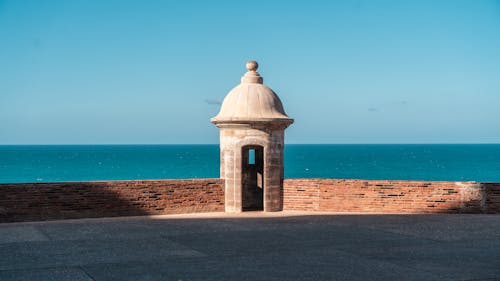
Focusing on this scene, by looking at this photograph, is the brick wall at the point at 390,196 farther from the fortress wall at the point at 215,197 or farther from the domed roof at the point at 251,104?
the domed roof at the point at 251,104

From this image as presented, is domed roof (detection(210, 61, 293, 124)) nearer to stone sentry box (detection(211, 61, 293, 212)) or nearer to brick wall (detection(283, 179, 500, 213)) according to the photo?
stone sentry box (detection(211, 61, 293, 212))

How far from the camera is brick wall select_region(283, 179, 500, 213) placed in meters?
15.8

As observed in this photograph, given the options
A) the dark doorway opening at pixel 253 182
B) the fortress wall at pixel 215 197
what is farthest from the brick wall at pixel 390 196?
the dark doorway opening at pixel 253 182

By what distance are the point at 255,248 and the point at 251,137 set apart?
572 centimetres

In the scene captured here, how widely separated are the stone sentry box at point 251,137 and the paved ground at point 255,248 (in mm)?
1323

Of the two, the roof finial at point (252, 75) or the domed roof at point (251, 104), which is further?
the roof finial at point (252, 75)

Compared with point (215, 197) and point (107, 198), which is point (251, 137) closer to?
point (215, 197)

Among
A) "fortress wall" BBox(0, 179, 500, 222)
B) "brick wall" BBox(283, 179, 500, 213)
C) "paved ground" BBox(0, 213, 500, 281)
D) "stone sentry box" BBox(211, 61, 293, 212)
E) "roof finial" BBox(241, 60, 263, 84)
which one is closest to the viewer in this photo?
"paved ground" BBox(0, 213, 500, 281)

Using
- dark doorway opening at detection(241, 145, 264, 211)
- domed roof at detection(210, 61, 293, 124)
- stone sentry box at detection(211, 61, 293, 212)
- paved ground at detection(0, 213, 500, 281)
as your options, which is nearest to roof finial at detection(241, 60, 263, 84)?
domed roof at detection(210, 61, 293, 124)

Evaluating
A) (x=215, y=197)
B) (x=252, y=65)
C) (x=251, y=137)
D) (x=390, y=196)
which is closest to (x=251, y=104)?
(x=251, y=137)

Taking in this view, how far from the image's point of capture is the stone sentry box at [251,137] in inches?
639

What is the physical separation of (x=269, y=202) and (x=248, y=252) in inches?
237

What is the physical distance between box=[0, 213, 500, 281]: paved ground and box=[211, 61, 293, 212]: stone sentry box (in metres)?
1.32

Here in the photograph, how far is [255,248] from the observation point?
35.4 ft
